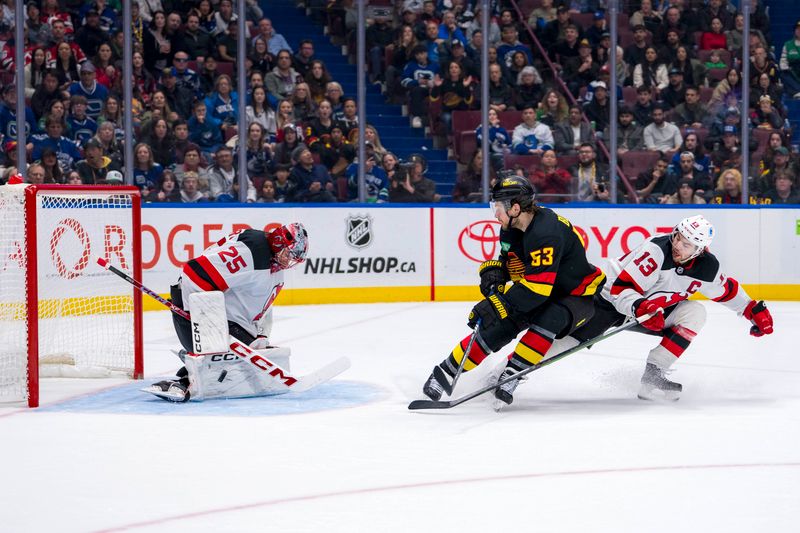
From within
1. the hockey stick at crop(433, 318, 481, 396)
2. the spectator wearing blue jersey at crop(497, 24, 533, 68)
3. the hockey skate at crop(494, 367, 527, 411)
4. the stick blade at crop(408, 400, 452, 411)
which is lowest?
the stick blade at crop(408, 400, 452, 411)

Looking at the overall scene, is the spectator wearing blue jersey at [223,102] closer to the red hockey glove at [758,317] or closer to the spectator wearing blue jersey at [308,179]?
the spectator wearing blue jersey at [308,179]

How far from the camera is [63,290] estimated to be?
20.1 feet

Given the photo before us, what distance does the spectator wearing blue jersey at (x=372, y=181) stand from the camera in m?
9.27

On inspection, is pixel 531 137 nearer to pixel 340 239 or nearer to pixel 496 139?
pixel 496 139

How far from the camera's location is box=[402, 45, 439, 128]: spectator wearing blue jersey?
9.45 metres

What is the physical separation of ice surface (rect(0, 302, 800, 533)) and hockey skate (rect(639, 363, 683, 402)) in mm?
80

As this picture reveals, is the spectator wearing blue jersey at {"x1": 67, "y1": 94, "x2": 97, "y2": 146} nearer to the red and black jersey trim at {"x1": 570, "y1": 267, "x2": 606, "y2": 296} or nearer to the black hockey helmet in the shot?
the black hockey helmet

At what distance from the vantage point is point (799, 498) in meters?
3.16

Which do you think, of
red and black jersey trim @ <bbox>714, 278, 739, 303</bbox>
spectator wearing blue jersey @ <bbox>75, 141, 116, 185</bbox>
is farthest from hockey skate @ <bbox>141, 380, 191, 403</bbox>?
spectator wearing blue jersey @ <bbox>75, 141, 116, 185</bbox>

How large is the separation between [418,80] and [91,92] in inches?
108

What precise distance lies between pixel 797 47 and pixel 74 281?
22.1 ft

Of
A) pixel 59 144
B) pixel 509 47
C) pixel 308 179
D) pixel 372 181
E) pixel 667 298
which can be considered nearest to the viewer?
pixel 667 298

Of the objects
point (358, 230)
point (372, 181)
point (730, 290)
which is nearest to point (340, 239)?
point (358, 230)

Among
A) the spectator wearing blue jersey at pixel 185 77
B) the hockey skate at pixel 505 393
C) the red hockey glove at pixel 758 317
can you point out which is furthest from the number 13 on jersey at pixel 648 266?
the spectator wearing blue jersey at pixel 185 77
